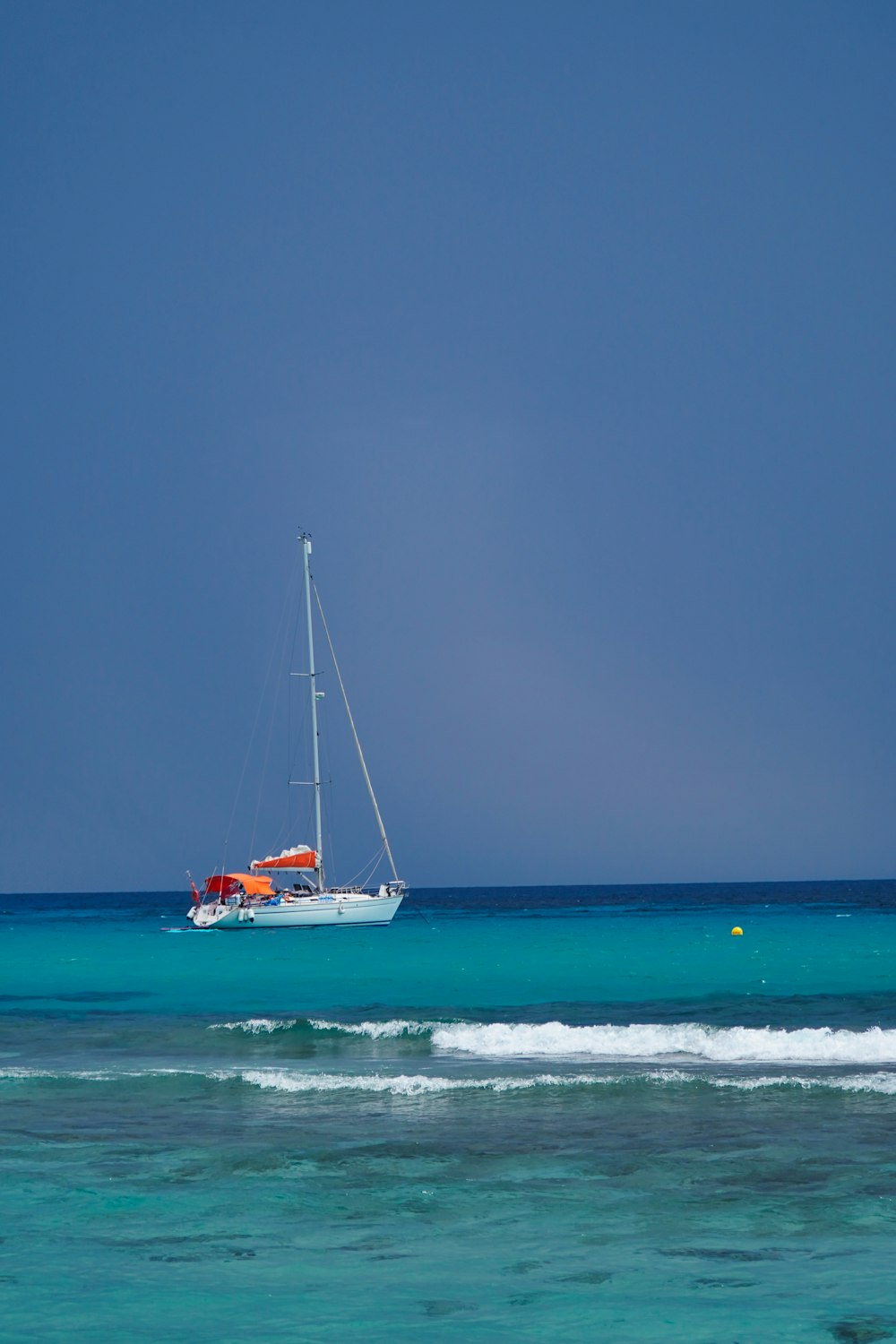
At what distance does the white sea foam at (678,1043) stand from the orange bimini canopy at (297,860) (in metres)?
49.5

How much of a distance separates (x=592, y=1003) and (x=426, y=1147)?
57.7 feet

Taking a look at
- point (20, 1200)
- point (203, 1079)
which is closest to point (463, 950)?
point (203, 1079)

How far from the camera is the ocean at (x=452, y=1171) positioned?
966 centimetres

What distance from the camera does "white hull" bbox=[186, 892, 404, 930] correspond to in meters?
70.4

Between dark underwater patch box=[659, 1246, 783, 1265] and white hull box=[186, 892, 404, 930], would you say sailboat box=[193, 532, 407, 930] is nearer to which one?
white hull box=[186, 892, 404, 930]

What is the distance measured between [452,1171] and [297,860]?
6101 cm

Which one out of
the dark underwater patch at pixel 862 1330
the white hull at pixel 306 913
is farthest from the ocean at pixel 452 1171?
the white hull at pixel 306 913

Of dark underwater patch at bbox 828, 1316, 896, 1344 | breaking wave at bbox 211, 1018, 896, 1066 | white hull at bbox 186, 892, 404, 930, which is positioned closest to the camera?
dark underwater patch at bbox 828, 1316, 896, 1344

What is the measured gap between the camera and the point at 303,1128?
16031 mm

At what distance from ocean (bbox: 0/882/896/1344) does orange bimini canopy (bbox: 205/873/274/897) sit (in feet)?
137

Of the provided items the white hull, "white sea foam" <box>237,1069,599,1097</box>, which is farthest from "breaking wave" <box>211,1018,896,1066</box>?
the white hull

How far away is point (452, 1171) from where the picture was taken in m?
13.7

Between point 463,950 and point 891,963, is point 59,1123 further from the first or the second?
point 463,950

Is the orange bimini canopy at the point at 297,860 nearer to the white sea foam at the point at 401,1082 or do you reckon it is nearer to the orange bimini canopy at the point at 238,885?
the orange bimini canopy at the point at 238,885
